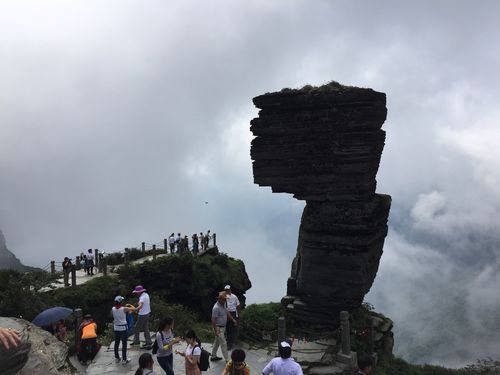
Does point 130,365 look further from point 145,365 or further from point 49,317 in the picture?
point 145,365

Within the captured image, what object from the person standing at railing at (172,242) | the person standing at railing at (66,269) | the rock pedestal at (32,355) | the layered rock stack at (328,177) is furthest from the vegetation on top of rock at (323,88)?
the person standing at railing at (172,242)

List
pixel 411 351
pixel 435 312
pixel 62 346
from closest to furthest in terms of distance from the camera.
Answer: pixel 62 346, pixel 411 351, pixel 435 312

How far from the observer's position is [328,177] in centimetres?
1636

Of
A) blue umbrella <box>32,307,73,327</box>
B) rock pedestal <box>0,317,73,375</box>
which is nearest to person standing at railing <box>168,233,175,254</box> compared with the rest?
blue umbrella <box>32,307,73,327</box>

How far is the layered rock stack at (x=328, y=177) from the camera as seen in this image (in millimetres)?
15883

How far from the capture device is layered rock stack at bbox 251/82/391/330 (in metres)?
15.9

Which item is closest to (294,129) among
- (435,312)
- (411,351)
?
(411,351)

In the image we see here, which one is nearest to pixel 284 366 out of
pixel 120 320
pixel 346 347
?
pixel 120 320

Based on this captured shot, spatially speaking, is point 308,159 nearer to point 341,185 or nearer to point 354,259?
point 341,185

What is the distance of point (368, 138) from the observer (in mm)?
15680

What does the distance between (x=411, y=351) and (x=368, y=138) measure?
351 ft

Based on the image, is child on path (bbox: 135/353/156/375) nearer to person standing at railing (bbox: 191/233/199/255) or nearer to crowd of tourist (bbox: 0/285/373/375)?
crowd of tourist (bbox: 0/285/373/375)

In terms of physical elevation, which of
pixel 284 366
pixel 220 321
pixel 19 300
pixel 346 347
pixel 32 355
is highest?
pixel 19 300

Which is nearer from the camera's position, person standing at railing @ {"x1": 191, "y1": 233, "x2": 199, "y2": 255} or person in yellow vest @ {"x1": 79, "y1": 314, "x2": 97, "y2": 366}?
person in yellow vest @ {"x1": 79, "y1": 314, "x2": 97, "y2": 366}
